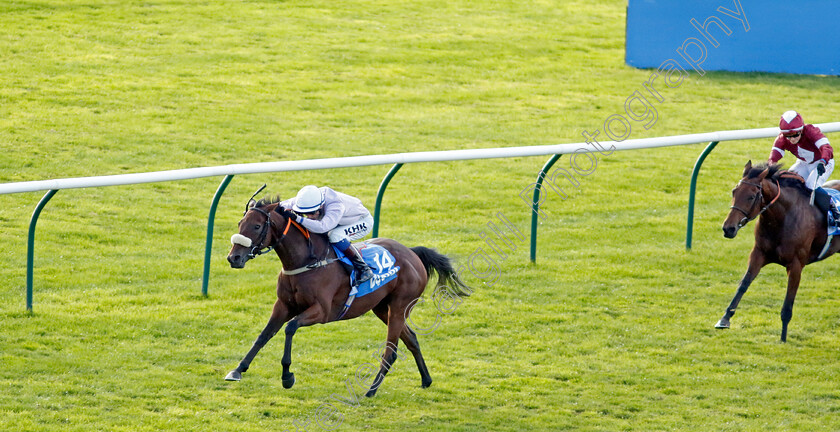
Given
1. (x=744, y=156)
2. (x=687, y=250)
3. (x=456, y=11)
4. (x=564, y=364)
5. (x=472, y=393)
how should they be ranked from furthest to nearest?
(x=456, y=11)
(x=744, y=156)
(x=687, y=250)
(x=564, y=364)
(x=472, y=393)

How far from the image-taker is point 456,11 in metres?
18.4

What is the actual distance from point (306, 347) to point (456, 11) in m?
11.6

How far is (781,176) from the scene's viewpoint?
7980 millimetres

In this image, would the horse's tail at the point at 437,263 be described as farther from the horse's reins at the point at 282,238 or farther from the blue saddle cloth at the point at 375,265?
the horse's reins at the point at 282,238

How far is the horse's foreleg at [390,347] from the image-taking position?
696 cm

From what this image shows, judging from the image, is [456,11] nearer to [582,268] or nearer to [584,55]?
[584,55]

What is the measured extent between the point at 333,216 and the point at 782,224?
343 centimetres

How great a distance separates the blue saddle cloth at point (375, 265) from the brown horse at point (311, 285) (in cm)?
4

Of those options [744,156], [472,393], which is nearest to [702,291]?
[472,393]

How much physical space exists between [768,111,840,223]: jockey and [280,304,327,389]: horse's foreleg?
3.70 metres

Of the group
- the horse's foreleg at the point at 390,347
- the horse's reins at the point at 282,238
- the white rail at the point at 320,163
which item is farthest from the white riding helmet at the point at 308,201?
the white rail at the point at 320,163

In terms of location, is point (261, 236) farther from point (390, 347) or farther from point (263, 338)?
point (390, 347)

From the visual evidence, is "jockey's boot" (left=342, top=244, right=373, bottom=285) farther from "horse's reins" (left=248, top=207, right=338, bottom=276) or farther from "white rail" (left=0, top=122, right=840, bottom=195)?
"white rail" (left=0, top=122, right=840, bottom=195)

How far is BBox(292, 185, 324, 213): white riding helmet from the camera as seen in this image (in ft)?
21.7
